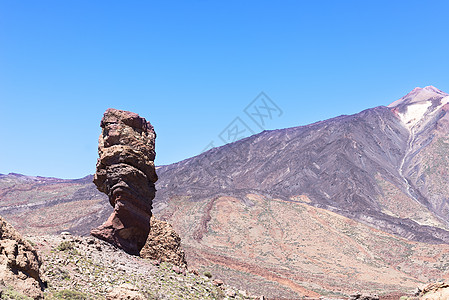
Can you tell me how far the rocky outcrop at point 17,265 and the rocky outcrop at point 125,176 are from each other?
6066 millimetres

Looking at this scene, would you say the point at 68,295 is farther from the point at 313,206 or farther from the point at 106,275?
the point at 313,206

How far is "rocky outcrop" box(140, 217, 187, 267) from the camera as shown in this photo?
53.0 feet

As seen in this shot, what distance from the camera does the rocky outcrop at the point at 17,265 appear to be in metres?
7.88

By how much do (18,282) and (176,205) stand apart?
173 feet

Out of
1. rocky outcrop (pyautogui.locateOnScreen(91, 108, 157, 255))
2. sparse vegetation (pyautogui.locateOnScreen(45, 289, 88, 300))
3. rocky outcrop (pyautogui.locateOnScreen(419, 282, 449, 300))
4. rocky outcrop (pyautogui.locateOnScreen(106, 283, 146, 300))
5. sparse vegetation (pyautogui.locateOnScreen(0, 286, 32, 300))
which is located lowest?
sparse vegetation (pyautogui.locateOnScreen(45, 289, 88, 300))

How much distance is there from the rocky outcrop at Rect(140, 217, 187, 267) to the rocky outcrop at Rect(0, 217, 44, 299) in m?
6.94

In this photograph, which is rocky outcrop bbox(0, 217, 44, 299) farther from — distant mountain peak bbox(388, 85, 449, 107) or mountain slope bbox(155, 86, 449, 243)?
distant mountain peak bbox(388, 85, 449, 107)

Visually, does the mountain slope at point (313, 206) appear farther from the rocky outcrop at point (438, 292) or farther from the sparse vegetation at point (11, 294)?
the sparse vegetation at point (11, 294)

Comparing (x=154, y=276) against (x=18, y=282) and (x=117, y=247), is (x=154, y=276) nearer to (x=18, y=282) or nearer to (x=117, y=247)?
(x=117, y=247)

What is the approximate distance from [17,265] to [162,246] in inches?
331

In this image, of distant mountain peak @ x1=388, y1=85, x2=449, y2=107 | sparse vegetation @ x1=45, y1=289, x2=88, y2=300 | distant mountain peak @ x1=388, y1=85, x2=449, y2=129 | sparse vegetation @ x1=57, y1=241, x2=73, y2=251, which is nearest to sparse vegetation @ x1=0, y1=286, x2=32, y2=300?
sparse vegetation @ x1=45, y1=289, x2=88, y2=300

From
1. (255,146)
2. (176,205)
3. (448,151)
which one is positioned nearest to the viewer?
(176,205)

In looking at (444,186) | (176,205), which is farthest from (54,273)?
(444,186)

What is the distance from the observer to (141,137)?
1680cm
